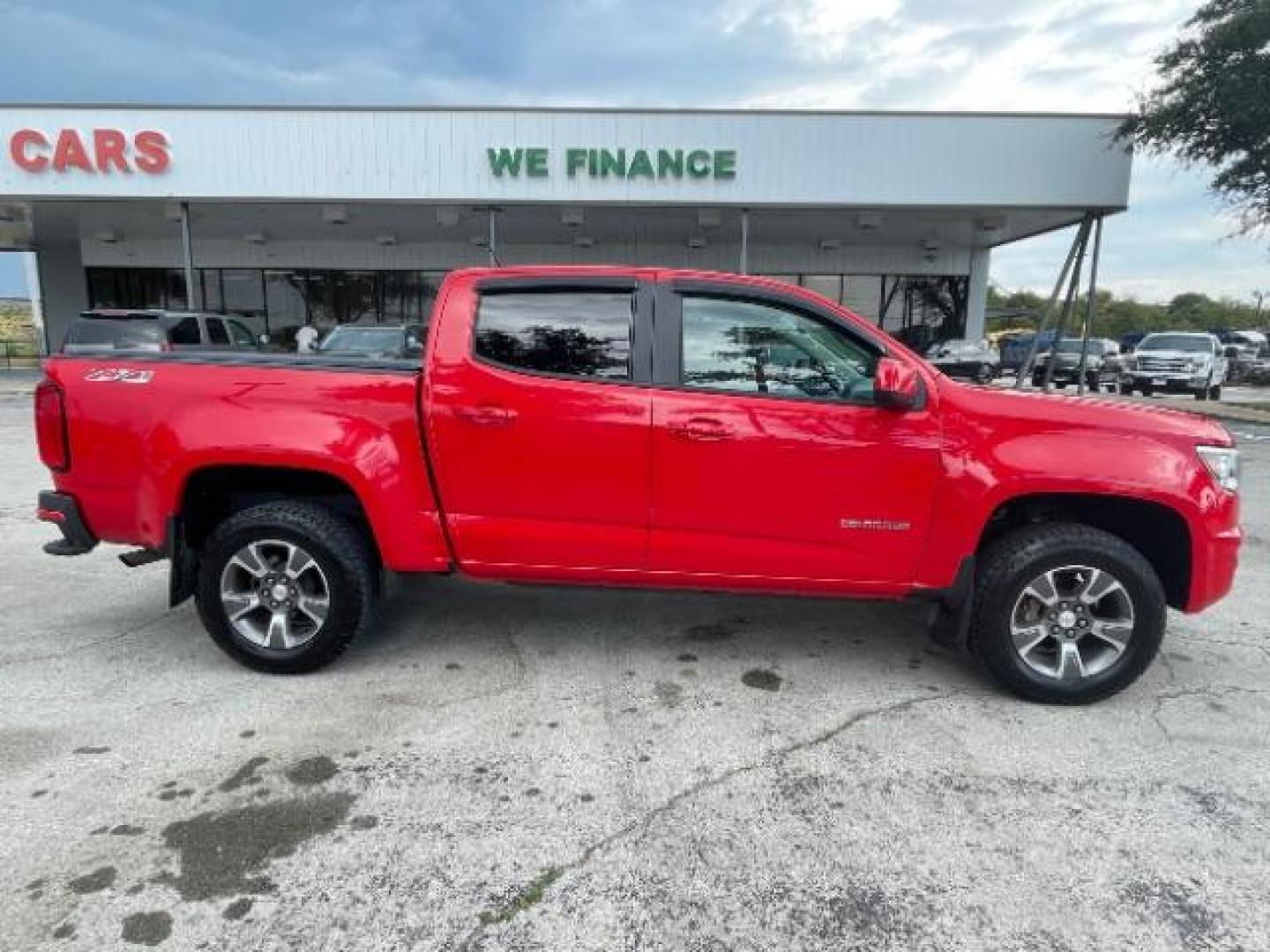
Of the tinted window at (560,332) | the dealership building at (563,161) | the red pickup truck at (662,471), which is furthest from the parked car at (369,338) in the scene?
the tinted window at (560,332)

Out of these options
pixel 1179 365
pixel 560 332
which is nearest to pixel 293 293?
pixel 560 332

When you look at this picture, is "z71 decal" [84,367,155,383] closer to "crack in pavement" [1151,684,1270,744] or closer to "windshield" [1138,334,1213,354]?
"crack in pavement" [1151,684,1270,744]

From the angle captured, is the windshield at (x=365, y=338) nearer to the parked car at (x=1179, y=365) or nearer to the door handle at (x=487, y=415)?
the door handle at (x=487, y=415)

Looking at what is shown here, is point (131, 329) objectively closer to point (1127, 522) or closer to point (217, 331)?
point (217, 331)

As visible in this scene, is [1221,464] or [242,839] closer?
[242,839]

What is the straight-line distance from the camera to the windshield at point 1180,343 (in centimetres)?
2242

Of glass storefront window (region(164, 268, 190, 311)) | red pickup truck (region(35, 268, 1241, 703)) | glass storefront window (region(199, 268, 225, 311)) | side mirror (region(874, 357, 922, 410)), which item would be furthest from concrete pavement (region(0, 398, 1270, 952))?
glass storefront window (region(164, 268, 190, 311))

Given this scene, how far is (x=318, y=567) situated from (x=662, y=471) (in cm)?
165

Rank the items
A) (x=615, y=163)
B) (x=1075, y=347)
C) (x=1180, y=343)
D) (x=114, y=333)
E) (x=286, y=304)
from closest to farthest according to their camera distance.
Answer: (x=114, y=333) < (x=615, y=163) < (x=1180, y=343) < (x=286, y=304) < (x=1075, y=347)

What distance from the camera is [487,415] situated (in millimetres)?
3480

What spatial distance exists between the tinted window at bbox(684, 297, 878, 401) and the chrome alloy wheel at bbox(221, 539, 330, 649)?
1.97 metres

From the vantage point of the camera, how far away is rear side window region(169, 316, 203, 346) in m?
11.8

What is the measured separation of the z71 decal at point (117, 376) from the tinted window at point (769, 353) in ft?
8.12

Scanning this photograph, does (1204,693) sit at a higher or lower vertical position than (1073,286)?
lower
